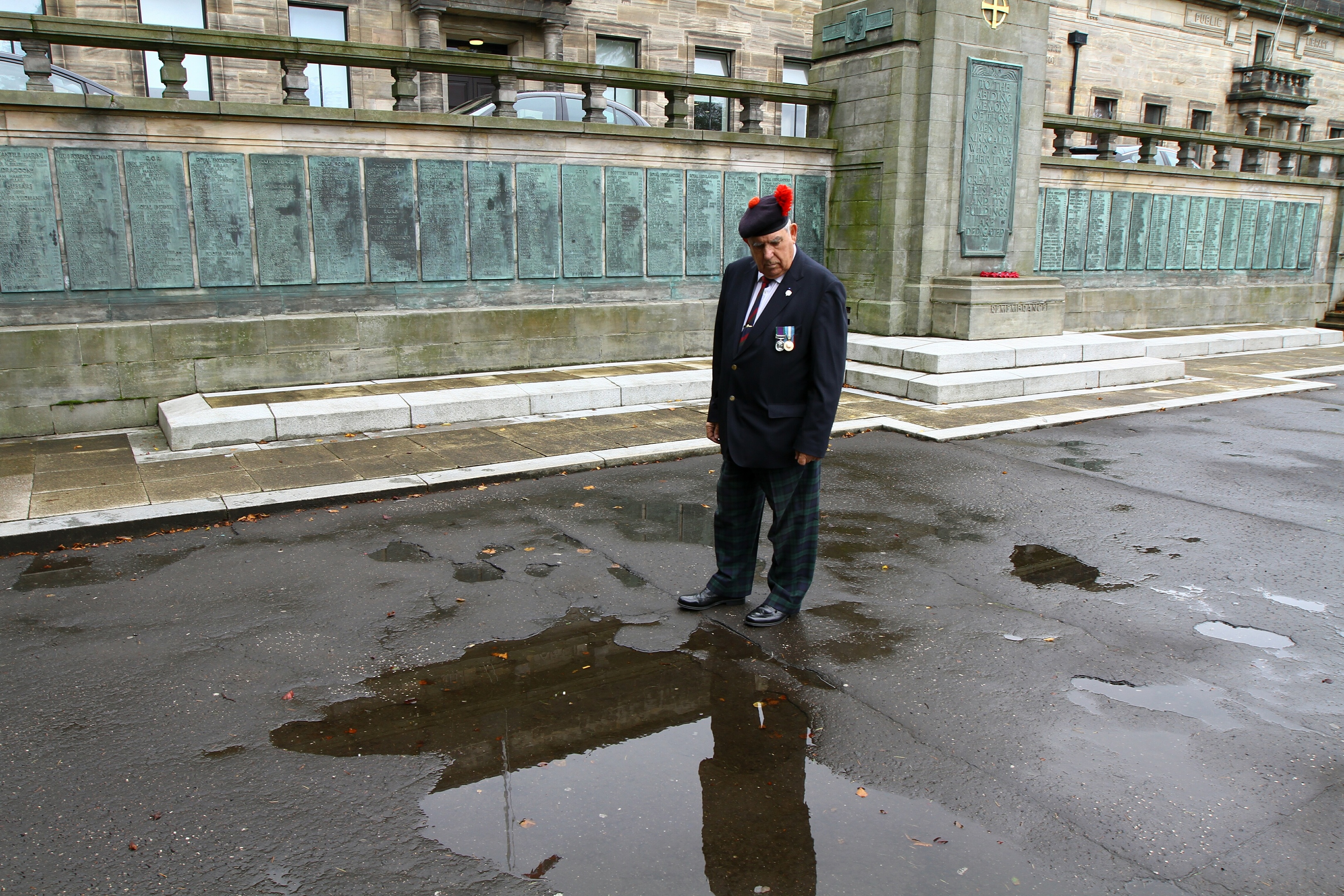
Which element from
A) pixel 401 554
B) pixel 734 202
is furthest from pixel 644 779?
pixel 734 202

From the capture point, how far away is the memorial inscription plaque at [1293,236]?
1867 centimetres

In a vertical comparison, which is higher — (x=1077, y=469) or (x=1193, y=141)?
(x=1193, y=141)

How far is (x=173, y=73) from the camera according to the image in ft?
30.7

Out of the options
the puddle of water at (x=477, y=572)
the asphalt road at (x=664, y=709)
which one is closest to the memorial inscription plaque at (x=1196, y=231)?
the asphalt road at (x=664, y=709)

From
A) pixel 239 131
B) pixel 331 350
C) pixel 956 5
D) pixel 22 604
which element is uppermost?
pixel 956 5

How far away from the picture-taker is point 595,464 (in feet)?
25.9

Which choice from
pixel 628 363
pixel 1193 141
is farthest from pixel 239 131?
pixel 1193 141

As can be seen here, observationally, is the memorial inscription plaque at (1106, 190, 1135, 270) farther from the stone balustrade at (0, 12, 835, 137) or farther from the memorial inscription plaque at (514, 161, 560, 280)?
the memorial inscription plaque at (514, 161, 560, 280)

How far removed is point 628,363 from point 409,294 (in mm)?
2728

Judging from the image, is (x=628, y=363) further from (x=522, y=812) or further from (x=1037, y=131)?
(x=522, y=812)

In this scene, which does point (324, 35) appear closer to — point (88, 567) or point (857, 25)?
point (857, 25)

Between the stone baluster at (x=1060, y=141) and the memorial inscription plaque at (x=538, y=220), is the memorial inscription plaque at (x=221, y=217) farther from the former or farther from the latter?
the stone baluster at (x=1060, y=141)

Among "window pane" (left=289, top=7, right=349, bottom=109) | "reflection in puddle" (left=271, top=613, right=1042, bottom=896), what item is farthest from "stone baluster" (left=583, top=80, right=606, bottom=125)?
"window pane" (left=289, top=7, right=349, bottom=109)

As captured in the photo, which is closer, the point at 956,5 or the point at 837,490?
the point at 837,490
